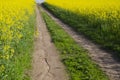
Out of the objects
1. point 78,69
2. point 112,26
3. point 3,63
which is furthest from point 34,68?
point 112,26

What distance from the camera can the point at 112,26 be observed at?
1825 centimetres

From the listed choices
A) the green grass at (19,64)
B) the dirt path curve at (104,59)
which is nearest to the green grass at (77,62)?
the dirt path curve at (104,59)

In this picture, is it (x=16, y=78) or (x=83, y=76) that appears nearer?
(x=16, y=78)

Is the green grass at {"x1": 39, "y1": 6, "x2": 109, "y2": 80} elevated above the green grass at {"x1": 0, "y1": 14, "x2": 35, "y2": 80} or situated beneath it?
situated beneath

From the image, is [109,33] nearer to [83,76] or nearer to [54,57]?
[54,57]

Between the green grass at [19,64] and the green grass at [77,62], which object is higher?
the green grass at [19,64]

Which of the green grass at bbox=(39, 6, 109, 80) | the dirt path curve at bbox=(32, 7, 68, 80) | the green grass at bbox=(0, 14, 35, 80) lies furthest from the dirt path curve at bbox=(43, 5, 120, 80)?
the green grass at bbox=(0, 14, 35, 80)

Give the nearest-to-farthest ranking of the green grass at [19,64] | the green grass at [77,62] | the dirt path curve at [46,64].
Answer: the green grass at [19,64]
the green grass at [77,62]
the dirt path curve at [46,64]

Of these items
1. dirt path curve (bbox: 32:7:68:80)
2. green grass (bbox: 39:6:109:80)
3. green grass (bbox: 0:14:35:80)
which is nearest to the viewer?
green grass (bbox: 0:14:35:80)

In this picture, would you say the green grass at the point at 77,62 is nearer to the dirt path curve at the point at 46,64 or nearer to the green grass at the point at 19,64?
the dirt path curve at the point at 46,64

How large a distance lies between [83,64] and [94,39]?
17.1 feet

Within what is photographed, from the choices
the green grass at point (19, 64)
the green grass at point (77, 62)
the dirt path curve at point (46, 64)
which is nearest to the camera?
the green grass at point (19, 64)

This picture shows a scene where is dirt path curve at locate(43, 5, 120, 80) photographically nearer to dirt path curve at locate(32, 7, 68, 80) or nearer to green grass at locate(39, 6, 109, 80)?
green grass at locate(39, 6, 109, 80)

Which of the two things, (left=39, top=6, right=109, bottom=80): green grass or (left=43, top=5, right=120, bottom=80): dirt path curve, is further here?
(left=43, top=5, right=120, bottom=80): dirt path curve
